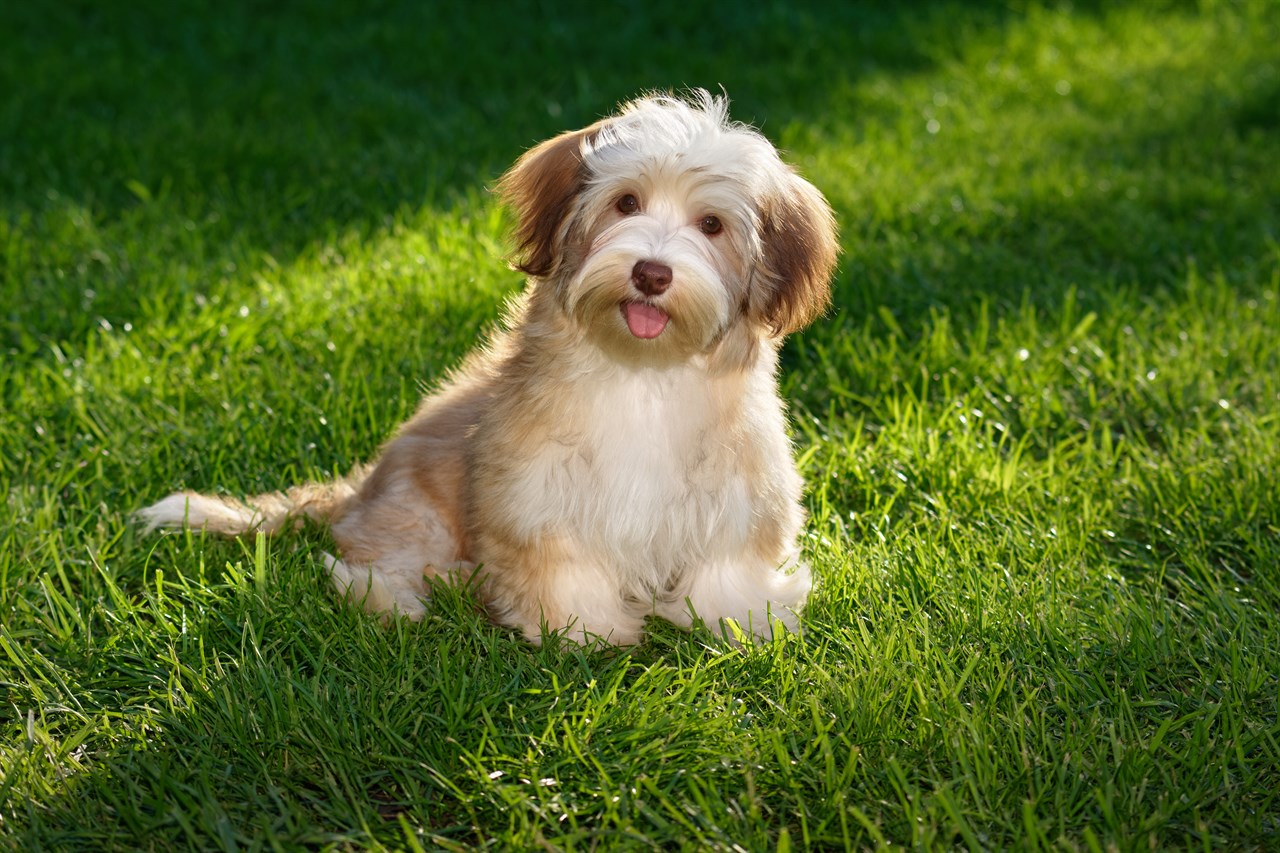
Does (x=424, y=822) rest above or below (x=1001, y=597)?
below

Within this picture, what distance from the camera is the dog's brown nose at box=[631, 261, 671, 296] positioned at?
2648mm

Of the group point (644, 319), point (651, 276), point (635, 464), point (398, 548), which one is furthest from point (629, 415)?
point (398, 548)

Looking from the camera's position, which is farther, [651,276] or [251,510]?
[251,510]

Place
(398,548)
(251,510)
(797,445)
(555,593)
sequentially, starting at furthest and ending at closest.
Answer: (797,445) → (251,510) → (398,548) → (555,593)

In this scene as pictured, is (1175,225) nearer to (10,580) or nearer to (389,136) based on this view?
(389,136)

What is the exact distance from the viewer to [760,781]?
2676 millimetres

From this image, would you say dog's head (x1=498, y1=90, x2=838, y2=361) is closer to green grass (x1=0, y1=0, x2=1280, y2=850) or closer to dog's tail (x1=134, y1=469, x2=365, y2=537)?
green grass (x1=0, y1=0, x2=1280, y2=850)

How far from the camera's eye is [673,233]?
2736 mm

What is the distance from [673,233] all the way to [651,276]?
0.14 meters

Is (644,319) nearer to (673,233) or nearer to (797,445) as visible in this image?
(673,233)

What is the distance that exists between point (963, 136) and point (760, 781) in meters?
5.15

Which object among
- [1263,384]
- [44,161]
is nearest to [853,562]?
[1263,384]

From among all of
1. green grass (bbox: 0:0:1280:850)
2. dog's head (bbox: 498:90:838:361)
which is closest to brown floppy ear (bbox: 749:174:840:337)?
dog's head (bbox: 498:90:838:361)

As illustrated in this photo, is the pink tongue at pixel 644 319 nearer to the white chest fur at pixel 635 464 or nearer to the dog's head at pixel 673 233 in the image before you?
the dog's head at pixel 673 233
